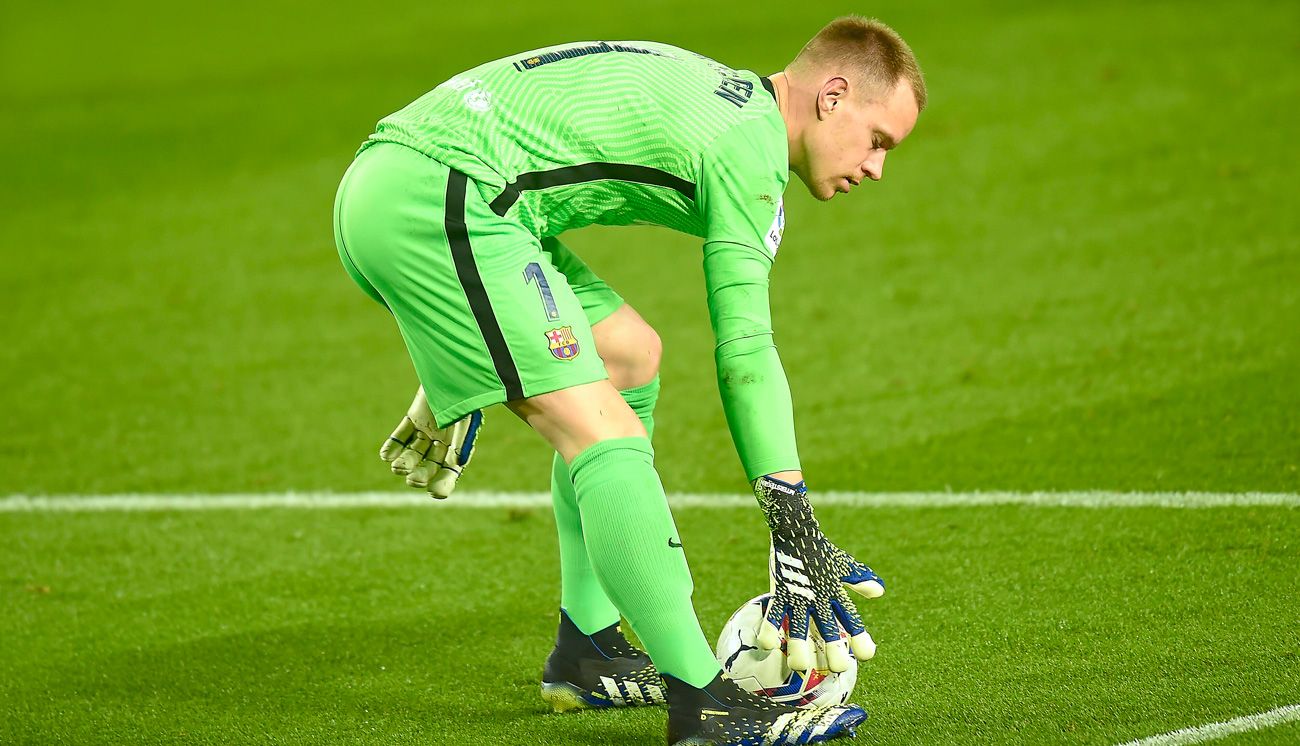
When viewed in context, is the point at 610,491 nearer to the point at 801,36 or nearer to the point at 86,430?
the point at 86,430

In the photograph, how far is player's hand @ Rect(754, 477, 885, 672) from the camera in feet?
9.70

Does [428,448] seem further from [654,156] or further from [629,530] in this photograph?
[654,156]

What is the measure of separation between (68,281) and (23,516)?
3.46m

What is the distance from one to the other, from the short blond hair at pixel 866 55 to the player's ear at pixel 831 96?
0.03 m

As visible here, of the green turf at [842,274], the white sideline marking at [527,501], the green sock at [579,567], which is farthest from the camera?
the green turf at [842,274]

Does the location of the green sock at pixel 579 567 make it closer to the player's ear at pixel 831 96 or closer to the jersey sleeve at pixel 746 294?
the jersey sleeve at pixel 746 294

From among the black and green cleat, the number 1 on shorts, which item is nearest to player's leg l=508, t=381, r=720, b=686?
the number 1 on shorts

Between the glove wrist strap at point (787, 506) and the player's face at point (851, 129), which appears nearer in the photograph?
the glove wrist strap at point (787, 506)

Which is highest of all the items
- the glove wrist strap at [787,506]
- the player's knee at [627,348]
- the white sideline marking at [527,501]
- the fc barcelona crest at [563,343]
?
the fc barcelona crest at [563,343]

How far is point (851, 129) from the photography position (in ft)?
10.4

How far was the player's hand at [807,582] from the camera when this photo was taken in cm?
296

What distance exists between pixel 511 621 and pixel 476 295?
147 centimetres

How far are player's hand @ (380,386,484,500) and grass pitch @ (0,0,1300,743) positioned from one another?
22.6 inches

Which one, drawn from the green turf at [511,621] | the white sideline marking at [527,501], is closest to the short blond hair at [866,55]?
the green turf at [511,621]
